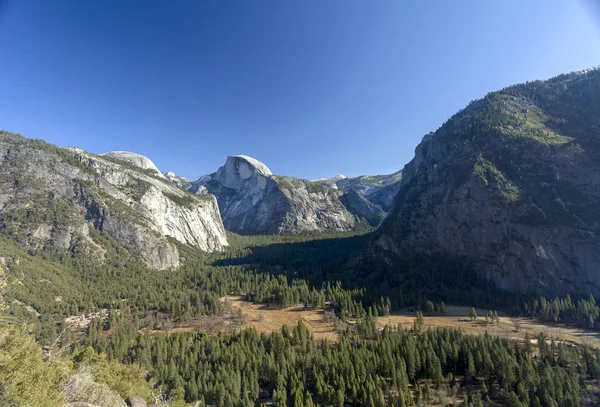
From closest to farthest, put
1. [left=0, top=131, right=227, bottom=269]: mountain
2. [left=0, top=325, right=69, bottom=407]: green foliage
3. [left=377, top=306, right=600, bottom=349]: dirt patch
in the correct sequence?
[left=0, top=325, right=69, bottom=407]: green foliage, [left=377, top=306, right=600, bottom=349]: dirt patch, [left=0, top=131, right=227, bottom=269]: mountain

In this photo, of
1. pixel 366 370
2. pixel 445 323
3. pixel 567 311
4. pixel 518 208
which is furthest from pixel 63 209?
pixel 518 208

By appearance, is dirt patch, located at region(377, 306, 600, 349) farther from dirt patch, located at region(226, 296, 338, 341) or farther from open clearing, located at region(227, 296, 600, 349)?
dirt patch, located at region(226, 296, 338, 341)

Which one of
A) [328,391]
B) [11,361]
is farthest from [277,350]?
[11,361]

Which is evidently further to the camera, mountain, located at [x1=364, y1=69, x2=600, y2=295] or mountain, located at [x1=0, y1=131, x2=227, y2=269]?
mountain, located at [x1=0, y1=131, x2=227, y2=269]

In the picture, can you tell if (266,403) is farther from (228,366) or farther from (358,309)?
(358,309)

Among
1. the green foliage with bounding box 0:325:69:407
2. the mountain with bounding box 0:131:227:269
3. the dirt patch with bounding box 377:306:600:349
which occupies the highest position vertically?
the mountain with bounding box 0:131:227:269

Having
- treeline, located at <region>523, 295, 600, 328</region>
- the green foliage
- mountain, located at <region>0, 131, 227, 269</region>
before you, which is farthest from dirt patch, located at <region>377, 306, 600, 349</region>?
mountain, located at <region>0, 131, 227, 269</region>

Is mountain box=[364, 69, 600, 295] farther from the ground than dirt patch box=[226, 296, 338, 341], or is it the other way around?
mountain box=[364, 69, 600, 295]

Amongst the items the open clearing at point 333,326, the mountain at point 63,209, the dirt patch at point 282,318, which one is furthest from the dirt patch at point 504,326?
the mountain at point 63,209
